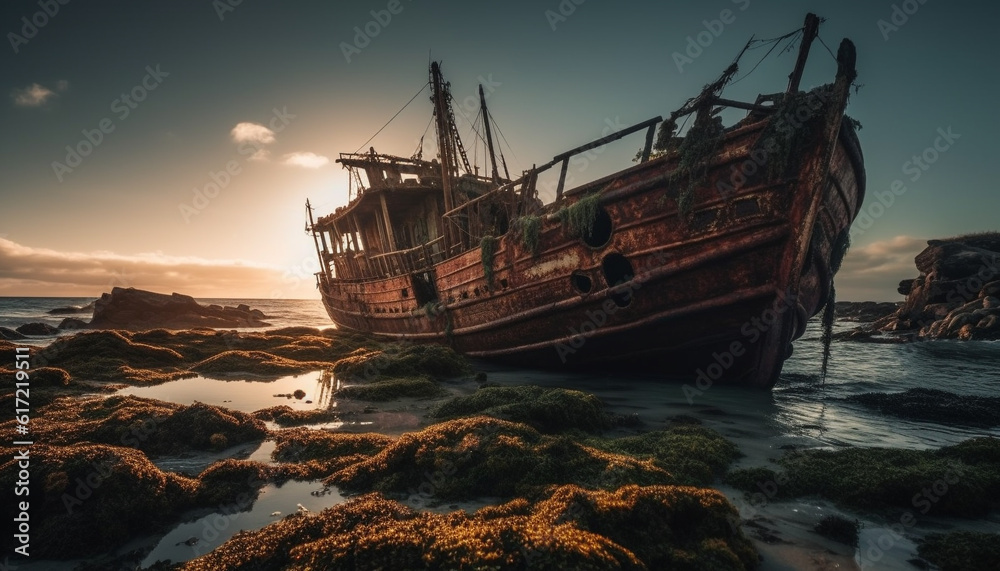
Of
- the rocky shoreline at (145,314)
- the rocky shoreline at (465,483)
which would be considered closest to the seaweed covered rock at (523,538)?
the rocky shoreline at (465,483)

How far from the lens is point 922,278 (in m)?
30.0

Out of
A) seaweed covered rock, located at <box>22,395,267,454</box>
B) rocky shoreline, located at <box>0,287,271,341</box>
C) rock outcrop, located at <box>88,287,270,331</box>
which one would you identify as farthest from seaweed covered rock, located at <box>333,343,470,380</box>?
rock outcrop, located at <box>88,287,270,331</box>

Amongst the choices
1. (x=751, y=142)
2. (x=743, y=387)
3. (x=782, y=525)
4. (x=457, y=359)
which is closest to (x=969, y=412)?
(x=743, y=387)

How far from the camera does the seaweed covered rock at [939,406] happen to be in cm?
669

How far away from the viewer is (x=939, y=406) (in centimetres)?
742

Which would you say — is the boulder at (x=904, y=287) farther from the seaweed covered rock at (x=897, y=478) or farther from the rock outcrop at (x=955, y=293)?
the seaweed covered rock at (x=897, y=478)

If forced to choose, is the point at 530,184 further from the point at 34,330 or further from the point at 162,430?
the point at 34,330

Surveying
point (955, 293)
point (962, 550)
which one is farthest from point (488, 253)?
point (955, 293)

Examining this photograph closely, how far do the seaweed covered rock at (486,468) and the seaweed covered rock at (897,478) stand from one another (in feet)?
4.09

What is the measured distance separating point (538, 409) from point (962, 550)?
3.57 m

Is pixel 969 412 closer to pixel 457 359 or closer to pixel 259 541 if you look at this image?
pixel 457 359

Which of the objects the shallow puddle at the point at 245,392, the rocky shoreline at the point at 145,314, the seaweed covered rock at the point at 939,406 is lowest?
the seaweed covered rock at the point at 939,406

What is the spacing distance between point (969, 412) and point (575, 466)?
8.13 metres

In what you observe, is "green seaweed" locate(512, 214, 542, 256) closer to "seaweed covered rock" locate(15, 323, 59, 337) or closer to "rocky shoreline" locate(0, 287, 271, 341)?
"seaweed covered rock" locate(15, 323, 59, 337)
